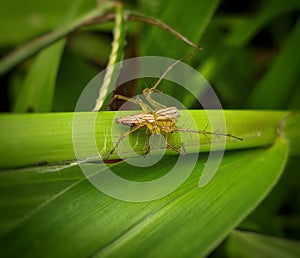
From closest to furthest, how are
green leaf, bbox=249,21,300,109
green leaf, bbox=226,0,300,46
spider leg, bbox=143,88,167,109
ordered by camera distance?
1. spider leg, bbox=143,88,167,109
2. green leaf, bbox=249,21,300,109
3. green leaf, bbox=226,0,300,46

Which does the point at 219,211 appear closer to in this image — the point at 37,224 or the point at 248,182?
the point at 248,182

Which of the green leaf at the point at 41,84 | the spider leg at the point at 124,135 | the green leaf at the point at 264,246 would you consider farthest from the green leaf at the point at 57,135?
the green leaf at the point at 41,84

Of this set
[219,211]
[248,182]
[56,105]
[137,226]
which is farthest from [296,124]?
[56,105]

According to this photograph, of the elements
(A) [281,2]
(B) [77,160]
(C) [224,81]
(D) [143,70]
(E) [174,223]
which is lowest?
(E) [174,223]

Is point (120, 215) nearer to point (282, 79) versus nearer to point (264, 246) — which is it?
point (264, 246)

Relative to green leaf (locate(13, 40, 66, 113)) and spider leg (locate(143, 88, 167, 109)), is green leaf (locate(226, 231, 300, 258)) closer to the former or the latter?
spider leg (locate(143, 88, 167, 109))

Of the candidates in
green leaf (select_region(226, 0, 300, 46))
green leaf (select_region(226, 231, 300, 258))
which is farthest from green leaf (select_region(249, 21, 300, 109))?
green leaf (select_region(226, 231, 300, 258))

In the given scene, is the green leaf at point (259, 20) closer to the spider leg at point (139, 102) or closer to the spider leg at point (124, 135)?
the spider leg at point (139, 102)
